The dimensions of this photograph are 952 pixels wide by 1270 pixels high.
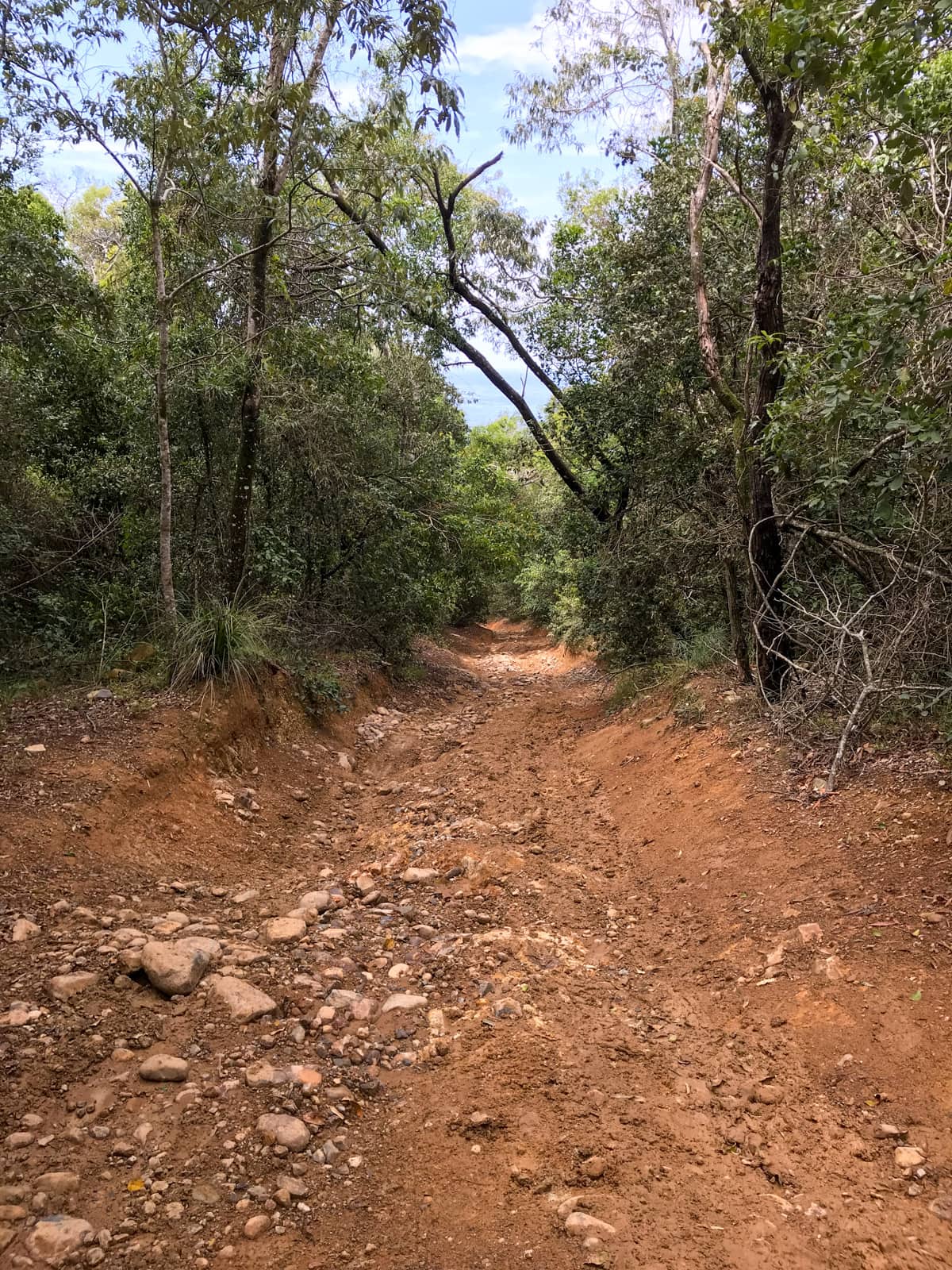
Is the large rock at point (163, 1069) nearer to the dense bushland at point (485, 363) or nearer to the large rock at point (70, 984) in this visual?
the large rock at point (70, 984)

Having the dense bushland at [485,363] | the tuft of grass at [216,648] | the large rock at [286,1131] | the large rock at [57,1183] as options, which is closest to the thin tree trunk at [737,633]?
the dense bushland at [485,363]

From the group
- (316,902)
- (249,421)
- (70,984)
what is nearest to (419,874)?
(316,902)

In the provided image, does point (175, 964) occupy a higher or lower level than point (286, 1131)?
higher

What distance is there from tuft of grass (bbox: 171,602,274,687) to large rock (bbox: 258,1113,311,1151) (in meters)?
4.39

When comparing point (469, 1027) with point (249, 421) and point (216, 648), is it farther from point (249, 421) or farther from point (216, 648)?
point (249, 421)

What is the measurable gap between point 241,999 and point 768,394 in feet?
18.3

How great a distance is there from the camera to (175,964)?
3.50 meters

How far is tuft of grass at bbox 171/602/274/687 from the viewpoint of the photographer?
21.8ft

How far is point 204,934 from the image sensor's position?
13.2ft

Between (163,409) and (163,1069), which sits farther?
(163,409)

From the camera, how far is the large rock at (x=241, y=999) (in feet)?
11.0

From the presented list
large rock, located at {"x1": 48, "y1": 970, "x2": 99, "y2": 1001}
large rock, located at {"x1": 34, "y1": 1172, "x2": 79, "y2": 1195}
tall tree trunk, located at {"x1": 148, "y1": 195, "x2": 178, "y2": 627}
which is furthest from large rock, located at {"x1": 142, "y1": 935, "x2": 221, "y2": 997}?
tall tree trunk, located at {"x1": 148, "y1": 195, "x2": 178, "y2": 627}

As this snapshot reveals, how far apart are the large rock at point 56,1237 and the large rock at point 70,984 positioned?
1.15 meters

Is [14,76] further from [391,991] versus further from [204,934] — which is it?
[391,991]
